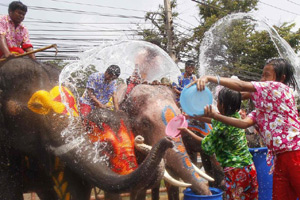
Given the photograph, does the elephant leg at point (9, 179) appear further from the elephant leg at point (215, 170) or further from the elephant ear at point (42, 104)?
the elephant leg at point (215, 170)

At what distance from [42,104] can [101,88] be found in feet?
5.81

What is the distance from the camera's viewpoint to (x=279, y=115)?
2.95 meters

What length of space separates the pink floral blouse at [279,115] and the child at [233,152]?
0.66m

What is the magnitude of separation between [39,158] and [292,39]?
15.8 m

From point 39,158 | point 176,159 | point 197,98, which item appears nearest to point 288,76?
point 197,98

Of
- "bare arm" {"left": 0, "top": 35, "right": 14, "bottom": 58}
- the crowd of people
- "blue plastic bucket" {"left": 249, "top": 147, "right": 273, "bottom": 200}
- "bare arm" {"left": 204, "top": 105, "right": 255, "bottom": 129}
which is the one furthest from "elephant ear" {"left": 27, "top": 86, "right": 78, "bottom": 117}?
"blue plastic bucket" {"left": 249, "top": 147, "right": 273, "bottom": 200}

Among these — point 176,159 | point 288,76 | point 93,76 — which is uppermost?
point 288,76

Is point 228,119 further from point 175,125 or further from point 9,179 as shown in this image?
point 9,179

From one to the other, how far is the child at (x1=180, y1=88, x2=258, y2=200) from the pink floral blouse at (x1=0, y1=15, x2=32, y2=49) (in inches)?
Answer: 93.7

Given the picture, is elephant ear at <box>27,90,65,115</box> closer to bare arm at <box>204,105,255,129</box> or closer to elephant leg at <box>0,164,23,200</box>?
elephant leg at <box>0,164,23,200</box>

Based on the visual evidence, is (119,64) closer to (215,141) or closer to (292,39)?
(215,141)

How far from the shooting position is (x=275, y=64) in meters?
3.19

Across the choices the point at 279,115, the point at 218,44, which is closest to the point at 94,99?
the point at 279,115

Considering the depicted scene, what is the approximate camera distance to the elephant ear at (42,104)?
3.37m
